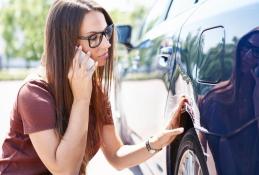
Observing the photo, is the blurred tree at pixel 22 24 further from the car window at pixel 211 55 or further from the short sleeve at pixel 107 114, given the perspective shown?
the car window at pixel 211 55

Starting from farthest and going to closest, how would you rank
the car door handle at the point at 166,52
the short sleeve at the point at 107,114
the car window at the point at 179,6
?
the car window at the point at 179,6, the car door handle at the point at 166,52, the short sleeve at the point at 107,114

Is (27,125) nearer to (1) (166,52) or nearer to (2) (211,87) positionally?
(2) (211,87)

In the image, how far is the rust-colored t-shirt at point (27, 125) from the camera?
6.66 feet

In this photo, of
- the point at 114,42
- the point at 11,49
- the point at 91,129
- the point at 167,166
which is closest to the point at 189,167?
the point at 167,166

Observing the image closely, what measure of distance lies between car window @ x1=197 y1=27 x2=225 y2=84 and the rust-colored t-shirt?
2.01 feet

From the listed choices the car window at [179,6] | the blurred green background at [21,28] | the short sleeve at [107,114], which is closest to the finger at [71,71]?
the short sleeve at [107,114]

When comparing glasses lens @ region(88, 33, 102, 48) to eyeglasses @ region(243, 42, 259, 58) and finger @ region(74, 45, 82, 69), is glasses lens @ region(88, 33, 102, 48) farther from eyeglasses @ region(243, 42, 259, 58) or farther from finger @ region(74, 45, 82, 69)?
eyeglasses @ region(243, 42, 259, 58)

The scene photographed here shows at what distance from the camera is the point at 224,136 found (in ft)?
5.67

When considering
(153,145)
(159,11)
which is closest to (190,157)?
(153,145)

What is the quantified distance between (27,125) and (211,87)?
0.73 meters

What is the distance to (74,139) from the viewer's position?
80.8 inches

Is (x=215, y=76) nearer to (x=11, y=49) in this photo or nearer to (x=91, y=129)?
(x=91, y=129)

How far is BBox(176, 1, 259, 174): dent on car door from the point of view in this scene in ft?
5.30

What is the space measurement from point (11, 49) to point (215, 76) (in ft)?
118
